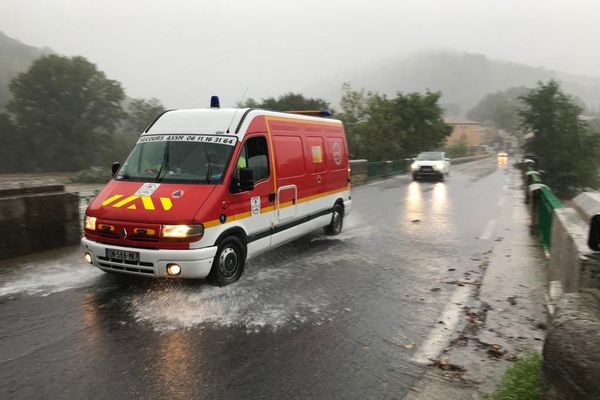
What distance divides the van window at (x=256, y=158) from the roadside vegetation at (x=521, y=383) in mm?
4060

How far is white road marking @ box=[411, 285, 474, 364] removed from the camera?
4145mm

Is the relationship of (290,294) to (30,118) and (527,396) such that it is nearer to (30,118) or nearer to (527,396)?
(527,396)

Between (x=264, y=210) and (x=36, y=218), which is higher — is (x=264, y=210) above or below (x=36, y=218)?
above

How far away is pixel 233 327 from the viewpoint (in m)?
4.71

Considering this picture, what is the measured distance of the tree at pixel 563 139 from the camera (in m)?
41.7

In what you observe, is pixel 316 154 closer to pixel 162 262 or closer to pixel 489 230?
pixel 162 262

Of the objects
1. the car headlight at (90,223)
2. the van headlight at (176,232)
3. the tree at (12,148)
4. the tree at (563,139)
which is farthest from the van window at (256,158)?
the tree at (12,148)

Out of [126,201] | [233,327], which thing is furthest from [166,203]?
[233,327]

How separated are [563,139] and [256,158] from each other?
142 ft

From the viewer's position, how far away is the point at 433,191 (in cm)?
1925

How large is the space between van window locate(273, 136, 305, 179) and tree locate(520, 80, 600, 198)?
40.6 m

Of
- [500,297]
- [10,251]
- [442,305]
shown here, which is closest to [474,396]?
[442,305]

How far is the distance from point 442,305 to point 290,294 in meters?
1.88

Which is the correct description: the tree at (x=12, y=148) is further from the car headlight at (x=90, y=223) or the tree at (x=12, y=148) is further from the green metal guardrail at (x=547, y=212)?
the green metal guardrail at (x=547, y=212)
